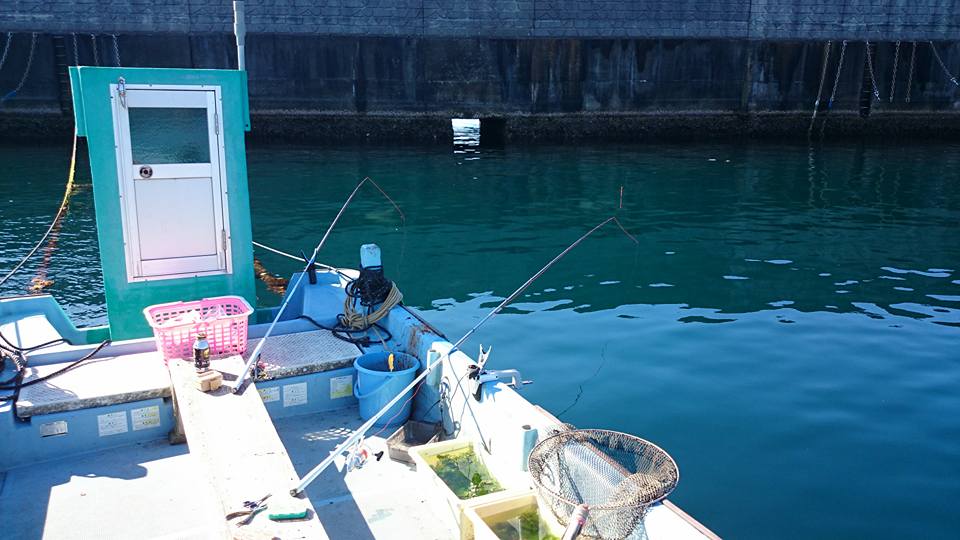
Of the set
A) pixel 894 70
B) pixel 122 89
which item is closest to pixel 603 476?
pixel 122 89

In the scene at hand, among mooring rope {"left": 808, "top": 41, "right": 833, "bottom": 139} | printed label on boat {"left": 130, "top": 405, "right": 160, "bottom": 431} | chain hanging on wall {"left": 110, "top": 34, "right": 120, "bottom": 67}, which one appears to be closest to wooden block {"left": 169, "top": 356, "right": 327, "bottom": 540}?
printed label on boat {"left": 130, "top": 405, "right": 160, "bottom": 431}

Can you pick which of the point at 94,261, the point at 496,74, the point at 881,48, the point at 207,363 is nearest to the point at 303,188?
the point at 94,261

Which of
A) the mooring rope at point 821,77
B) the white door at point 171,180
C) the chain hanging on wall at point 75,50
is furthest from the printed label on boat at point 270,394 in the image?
the mooring rope at point 821,77

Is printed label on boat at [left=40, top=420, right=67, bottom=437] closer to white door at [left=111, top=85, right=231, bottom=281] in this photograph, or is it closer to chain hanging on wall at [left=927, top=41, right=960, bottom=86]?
white door at [left=111, top=85, right=231, bottom=281]

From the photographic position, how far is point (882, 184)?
20562 millimetres

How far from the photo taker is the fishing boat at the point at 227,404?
13.3ft

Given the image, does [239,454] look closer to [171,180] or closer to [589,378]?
[171,180]

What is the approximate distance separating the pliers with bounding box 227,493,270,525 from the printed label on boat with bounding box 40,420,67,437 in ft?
6.91

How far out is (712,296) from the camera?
35.6 ft

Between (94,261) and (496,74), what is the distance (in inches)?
680

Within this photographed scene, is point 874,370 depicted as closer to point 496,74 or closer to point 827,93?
point 496,74

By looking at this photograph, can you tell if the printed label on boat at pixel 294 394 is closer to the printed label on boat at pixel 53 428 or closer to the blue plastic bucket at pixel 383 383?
the blue plastic bucket at pixel 383 383

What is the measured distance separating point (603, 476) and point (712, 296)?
7.48 metres

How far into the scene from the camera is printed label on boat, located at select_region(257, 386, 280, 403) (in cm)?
567
